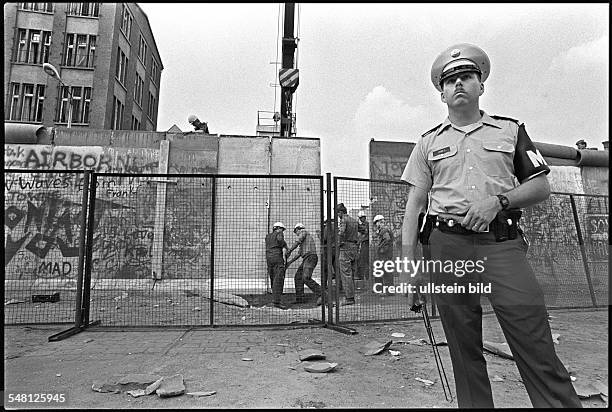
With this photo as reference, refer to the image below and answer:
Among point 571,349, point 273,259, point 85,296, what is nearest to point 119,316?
point 85,296

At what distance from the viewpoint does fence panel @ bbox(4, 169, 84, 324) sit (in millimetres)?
5984

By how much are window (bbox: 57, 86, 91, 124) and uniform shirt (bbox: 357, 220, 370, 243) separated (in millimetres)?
23322

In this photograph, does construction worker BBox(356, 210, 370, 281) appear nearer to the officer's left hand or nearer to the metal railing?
the metal railing

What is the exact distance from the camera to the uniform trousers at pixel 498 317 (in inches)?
69.4

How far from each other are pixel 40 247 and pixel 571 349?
24.5 ft

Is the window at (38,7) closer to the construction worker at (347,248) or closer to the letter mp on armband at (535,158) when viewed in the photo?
the construction worker at (347,248)

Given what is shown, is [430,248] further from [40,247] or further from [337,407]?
[40,247]

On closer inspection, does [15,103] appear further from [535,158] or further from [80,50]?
[535,158]

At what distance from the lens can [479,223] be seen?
75.0 inches

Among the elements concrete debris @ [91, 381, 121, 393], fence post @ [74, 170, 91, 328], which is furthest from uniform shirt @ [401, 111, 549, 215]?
fence post @ [74, 170, 91, 328]

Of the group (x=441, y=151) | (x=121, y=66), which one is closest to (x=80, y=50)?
(x=121, y=66)

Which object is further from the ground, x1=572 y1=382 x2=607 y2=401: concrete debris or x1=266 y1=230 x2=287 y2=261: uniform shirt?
x1=266 y1=230 x2=287 y2=261: uniform shirt

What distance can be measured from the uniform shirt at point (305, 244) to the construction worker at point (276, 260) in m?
0.25

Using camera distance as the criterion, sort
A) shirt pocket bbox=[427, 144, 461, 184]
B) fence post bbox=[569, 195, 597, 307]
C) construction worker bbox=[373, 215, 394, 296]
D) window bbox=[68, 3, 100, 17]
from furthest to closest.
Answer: window bbox=[68, 3, 100, 17] → fence post bbox=[569, 195, 597, 307] → construction worker bbox=[373, 215, 394, 296] → shirt pocket bbox=[427, 144, 461, 184]
